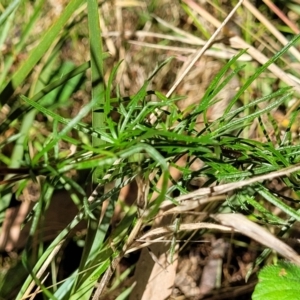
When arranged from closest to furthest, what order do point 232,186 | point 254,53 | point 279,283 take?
1. point 232,186
2. point 279,283
3. point 254,53

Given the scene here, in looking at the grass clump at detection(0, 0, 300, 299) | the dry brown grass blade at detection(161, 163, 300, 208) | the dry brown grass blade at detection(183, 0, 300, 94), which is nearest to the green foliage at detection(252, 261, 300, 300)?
the grass clump at detection(0, 0, 300, 299)

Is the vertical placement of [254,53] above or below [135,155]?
above

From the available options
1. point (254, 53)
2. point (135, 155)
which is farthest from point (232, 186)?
point (254, 53)

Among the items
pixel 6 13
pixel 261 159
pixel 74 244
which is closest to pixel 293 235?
pixel 261 159

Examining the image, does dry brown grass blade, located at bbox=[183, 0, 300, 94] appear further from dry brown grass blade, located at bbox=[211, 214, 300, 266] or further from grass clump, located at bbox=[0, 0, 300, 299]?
dry brown grass blade, located at bbox=[211, 214, 300, 266]

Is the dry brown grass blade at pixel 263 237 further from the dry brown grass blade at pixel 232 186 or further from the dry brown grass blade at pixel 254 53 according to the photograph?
the dry brown grass blade at pixel 254 53

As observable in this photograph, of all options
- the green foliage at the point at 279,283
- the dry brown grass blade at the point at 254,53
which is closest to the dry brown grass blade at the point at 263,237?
the green foliage at the point at 279,283

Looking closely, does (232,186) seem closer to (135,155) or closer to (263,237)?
(263,237)

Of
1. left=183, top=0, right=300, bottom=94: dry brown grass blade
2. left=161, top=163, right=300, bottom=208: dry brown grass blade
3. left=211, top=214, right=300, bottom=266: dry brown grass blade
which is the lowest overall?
left=211, top=214, right=300, bottom=266: dry brown grass blade

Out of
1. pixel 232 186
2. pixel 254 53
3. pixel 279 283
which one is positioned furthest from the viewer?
pixel 254 53
